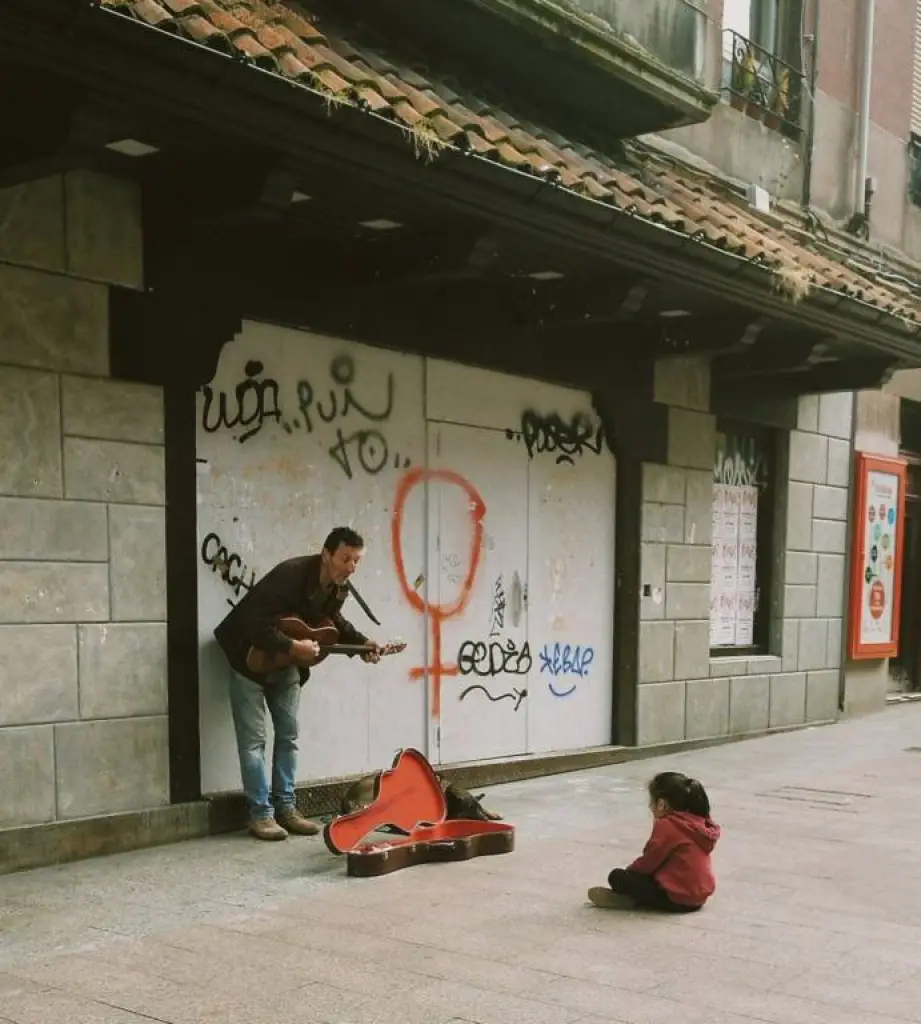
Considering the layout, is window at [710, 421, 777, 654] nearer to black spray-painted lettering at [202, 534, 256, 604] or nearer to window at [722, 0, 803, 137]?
window at [722, 0, 803, 137]

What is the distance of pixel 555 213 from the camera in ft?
19.9

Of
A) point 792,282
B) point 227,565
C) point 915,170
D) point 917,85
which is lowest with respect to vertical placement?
point 227,565

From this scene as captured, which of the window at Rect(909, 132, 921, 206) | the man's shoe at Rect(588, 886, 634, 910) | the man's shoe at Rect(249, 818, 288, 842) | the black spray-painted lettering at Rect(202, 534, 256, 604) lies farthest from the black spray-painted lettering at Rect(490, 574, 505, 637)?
the window at Rect(909, 132, 921, 206)

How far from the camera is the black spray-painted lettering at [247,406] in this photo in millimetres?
6129

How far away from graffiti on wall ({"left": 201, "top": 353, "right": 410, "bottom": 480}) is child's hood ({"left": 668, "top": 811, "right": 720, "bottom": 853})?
2893mm

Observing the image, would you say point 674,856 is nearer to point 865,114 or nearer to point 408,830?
point 408,830

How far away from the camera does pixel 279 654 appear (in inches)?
227

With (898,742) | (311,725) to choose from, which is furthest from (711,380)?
(311,725)

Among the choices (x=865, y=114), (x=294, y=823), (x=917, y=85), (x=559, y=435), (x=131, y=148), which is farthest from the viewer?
(x=917, y=85)

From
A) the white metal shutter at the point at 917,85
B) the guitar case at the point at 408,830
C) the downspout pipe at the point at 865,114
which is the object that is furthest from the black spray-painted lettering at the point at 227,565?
the white metal shutter at the point at 917,85

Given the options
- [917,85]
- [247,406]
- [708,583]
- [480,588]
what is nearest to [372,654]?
[247,406]

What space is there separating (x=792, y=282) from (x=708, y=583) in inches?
110

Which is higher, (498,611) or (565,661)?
(498,611)

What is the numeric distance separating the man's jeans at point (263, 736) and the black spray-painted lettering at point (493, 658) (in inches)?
66.5
